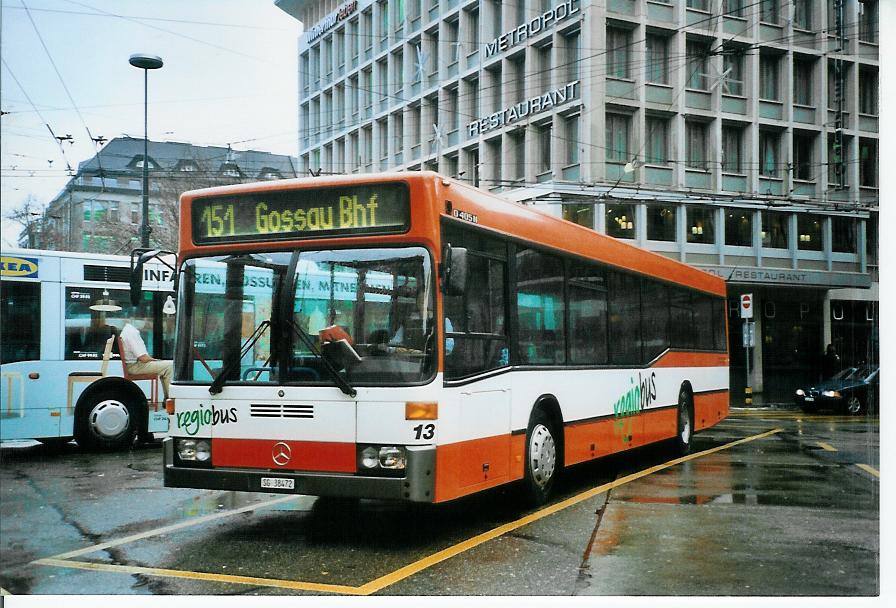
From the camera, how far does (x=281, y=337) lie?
7.58 m

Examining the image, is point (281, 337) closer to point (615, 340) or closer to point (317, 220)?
point (317, 220)

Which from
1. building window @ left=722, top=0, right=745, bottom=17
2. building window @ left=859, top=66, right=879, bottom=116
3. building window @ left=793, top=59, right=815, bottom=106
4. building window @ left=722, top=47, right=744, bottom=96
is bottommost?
building window @ left=859, top=66, right=879, bottom=116

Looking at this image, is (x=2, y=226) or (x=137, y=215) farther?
(x=137, y=215)

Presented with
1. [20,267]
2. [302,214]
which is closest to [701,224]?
[302,214]

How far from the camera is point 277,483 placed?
7559 mm

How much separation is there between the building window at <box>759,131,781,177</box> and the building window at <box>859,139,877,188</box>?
237 cm

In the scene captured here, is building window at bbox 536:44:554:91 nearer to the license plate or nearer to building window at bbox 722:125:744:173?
building window at bbox 722:125:744:173

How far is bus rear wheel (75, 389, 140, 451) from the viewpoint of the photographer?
551 inches

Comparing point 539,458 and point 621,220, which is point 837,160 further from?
point 539,458

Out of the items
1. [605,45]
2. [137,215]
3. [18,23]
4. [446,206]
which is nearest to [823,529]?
[446,206]

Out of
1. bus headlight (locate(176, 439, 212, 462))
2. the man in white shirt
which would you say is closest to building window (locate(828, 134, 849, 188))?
bus headlight (locate(176, 439, 212, 462))

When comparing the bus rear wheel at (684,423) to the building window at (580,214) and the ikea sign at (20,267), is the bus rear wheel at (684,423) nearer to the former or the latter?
the building window at (580,214)

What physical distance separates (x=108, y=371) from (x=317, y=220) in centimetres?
770

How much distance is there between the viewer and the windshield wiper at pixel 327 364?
735cm
